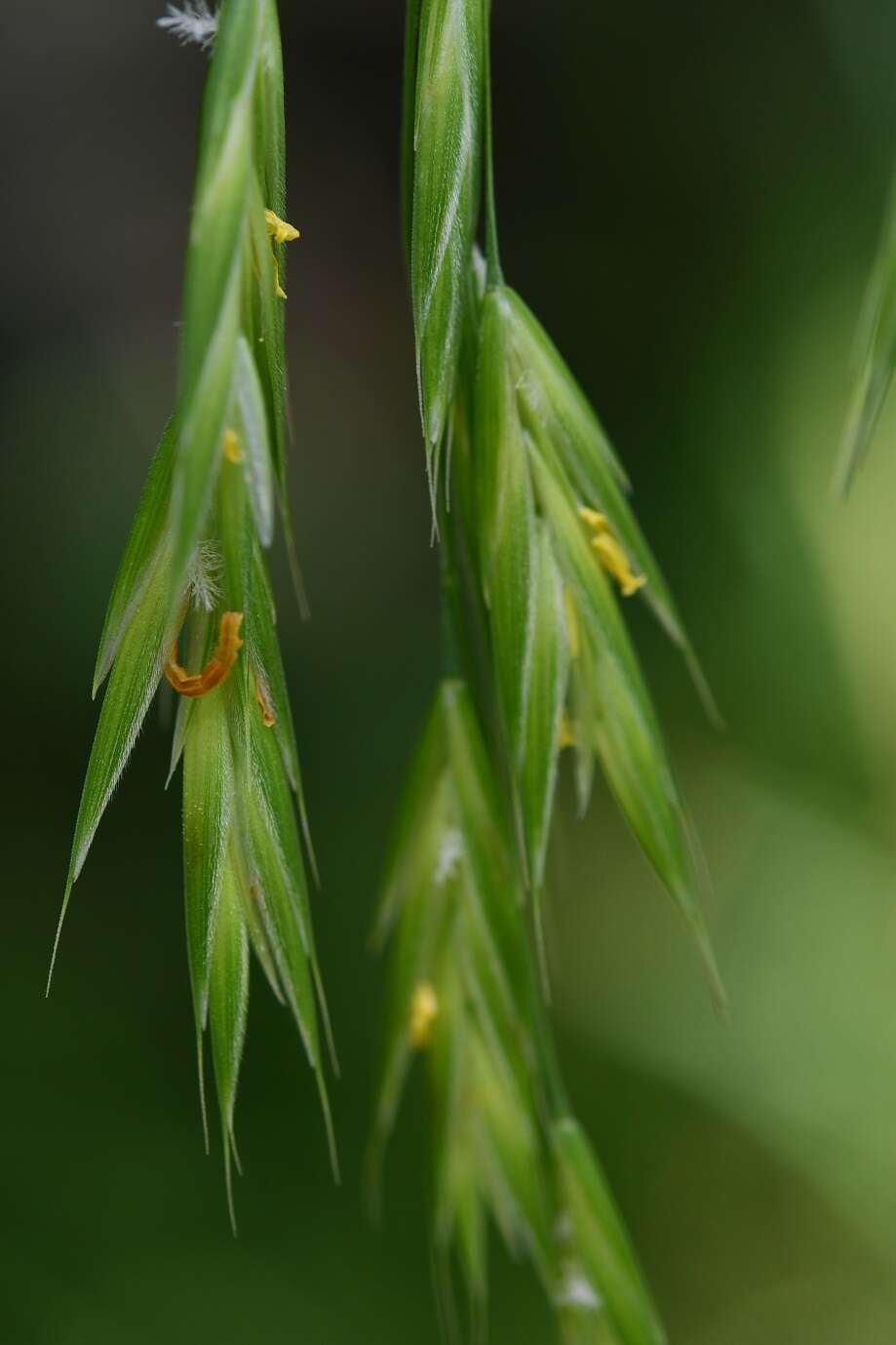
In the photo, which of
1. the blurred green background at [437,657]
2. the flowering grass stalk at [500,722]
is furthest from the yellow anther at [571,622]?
the blurred green background at [437,657]

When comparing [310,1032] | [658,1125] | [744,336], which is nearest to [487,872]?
[310,1032]

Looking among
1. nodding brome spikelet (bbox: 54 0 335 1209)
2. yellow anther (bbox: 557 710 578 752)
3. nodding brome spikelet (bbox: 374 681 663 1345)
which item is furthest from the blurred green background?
nodding brome spikelet (bbox: 54 0 335 1209)

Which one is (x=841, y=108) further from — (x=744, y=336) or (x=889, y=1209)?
(x=889, y=1209)

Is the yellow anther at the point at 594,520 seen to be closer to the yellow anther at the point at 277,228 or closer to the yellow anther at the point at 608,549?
the yellow anther at the point at 608,549

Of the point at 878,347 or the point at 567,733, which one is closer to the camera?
the point at 878,347

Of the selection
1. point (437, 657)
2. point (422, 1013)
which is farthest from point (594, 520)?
point (437, 657)

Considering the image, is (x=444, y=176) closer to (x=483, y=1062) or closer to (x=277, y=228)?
(x=277, y=228)
